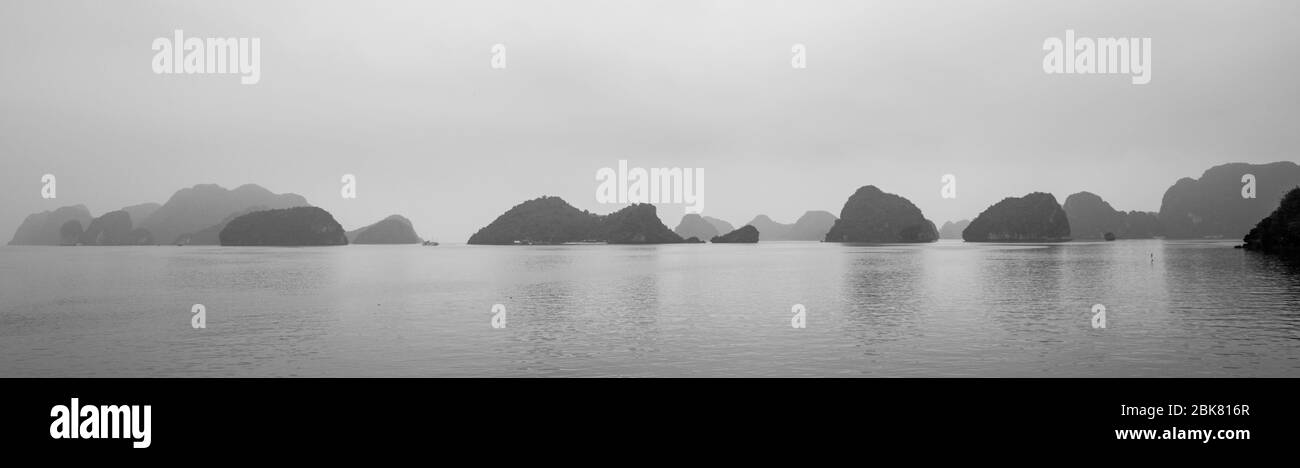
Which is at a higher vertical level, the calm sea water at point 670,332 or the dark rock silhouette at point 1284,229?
the dark rock silhouette at point 1284,229

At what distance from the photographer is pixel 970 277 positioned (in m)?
75.2

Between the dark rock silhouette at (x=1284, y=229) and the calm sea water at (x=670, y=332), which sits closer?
the calm sea water at (x=670, y=332)

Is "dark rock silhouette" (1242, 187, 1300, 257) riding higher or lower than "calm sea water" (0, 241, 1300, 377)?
higher

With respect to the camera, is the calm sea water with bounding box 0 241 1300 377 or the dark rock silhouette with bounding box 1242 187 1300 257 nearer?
the calm sea water with bounding box 0 241 1300 377

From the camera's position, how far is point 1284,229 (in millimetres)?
126938

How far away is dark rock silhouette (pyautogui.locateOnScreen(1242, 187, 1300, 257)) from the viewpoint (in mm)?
122125

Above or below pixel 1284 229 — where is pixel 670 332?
below

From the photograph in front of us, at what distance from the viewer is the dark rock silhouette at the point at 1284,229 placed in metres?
122

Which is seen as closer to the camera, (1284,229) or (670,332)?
(670,332)
